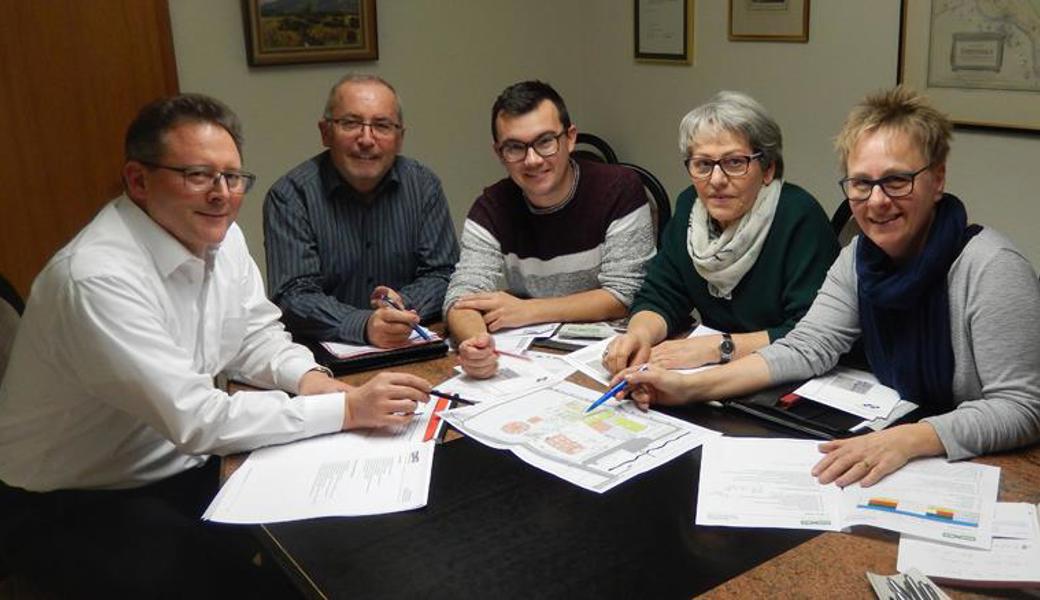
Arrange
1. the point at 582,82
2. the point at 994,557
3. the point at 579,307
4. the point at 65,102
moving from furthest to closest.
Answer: the point at 582,82 → the point at 65,102 → the point at 579,307 → the point at 994,557

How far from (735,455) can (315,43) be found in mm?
2449

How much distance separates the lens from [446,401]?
1605mm

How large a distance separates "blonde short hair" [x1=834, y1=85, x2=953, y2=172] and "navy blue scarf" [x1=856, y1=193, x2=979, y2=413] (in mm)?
93

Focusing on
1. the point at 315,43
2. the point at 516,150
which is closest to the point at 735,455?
the point at 516,150

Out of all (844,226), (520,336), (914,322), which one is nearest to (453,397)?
(520,336)

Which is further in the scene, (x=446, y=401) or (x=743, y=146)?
(x=743, y=146)

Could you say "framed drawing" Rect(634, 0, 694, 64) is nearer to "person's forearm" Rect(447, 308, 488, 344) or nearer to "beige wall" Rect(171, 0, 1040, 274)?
"beige wall" Rect(171, 0, 1040, 274)

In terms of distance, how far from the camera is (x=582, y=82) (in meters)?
3.83

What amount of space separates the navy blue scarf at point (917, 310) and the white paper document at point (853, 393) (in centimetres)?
3

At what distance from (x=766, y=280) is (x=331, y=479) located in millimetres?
1030

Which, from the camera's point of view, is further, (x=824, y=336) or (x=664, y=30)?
(x=664, y=30)

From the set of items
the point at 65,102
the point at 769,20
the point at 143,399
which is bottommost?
the point at 143,399

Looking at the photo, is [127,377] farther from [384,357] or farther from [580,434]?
[580,434]

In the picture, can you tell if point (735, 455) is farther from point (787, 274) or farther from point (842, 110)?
point (842, 110)
